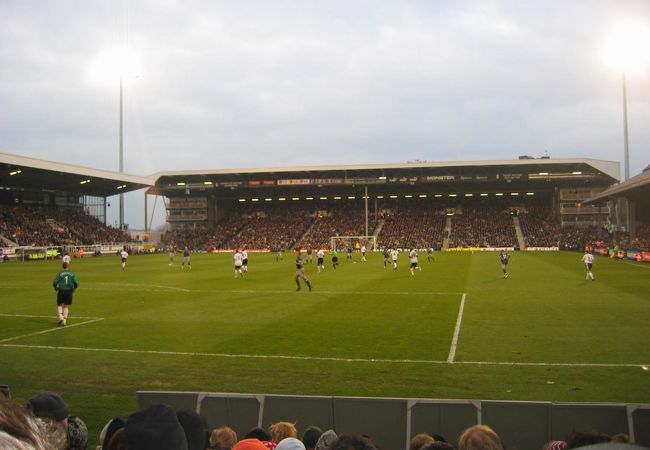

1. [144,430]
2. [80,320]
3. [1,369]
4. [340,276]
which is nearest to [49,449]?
[144,430]

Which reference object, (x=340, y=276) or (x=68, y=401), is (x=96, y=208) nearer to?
(x=340, y=276)

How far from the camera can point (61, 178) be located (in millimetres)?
71625

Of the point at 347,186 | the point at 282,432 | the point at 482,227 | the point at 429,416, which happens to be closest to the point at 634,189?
the point at 482,227

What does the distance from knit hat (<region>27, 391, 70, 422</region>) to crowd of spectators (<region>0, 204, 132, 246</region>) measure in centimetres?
6728

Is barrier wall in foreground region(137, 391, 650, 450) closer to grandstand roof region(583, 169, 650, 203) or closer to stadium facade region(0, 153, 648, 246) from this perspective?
grandstand roof region(583, 169, 650, 203)

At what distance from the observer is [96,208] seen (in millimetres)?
88188

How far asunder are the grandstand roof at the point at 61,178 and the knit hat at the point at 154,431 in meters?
61.0

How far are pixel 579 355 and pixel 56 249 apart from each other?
64.9 metres

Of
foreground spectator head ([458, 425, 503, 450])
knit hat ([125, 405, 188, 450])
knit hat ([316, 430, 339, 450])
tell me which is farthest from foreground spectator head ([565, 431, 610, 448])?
knit hat ([125, 405, 188, 450])

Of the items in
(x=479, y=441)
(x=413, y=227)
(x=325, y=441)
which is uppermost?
(x=413, y=227)

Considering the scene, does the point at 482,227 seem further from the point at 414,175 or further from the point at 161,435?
the point at 161,435

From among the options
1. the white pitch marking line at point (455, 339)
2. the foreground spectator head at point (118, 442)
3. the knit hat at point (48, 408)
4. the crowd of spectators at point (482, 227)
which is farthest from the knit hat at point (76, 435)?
the crowd of spectators at point (482, 227)

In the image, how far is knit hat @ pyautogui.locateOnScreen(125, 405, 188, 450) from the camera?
2.92m

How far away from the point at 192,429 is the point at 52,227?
76357 millimetres
